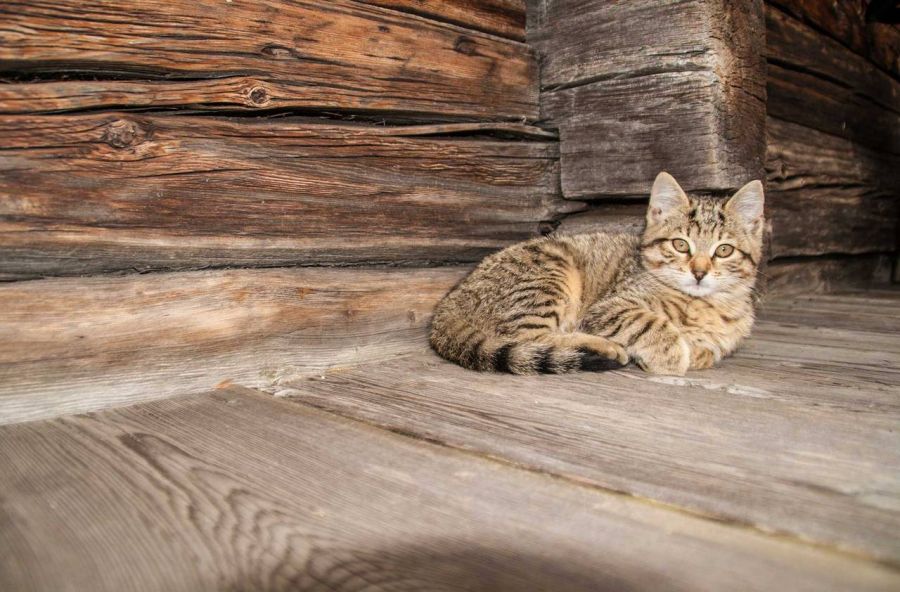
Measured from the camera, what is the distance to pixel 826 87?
4863mm

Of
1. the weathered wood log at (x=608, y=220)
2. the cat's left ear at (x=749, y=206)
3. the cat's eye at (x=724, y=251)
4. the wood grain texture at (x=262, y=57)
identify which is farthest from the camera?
the weathered wood log at (x=608, y=220)

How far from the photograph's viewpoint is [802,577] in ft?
3.84

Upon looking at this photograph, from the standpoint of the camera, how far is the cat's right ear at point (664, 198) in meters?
2.94

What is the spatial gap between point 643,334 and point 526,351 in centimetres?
57

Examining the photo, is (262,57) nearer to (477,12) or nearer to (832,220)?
(477,12)

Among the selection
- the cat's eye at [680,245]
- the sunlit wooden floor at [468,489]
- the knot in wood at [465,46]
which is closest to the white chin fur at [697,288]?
the cat's eye at [680,245]

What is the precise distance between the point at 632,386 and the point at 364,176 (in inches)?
52.1

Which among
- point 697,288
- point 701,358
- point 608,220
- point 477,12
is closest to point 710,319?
point 697,288

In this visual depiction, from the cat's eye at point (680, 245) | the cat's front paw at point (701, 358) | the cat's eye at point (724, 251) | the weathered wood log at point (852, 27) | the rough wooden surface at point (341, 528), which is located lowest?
the rough wooden surface at point (341, 528)

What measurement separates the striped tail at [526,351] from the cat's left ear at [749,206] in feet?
2.74

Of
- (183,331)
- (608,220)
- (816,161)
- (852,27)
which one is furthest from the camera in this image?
(852,27)

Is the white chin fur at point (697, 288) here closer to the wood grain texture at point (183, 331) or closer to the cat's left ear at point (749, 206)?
the cat's left ear at point (749, 206)

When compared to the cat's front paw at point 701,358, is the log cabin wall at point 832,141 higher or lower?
higher

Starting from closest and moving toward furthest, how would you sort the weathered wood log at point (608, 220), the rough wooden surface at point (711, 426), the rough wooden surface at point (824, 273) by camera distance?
the rough wooden surface at point (711, 426), the weathered wood log at point (608, 220), the rough wooden surface at point (824, 273)
